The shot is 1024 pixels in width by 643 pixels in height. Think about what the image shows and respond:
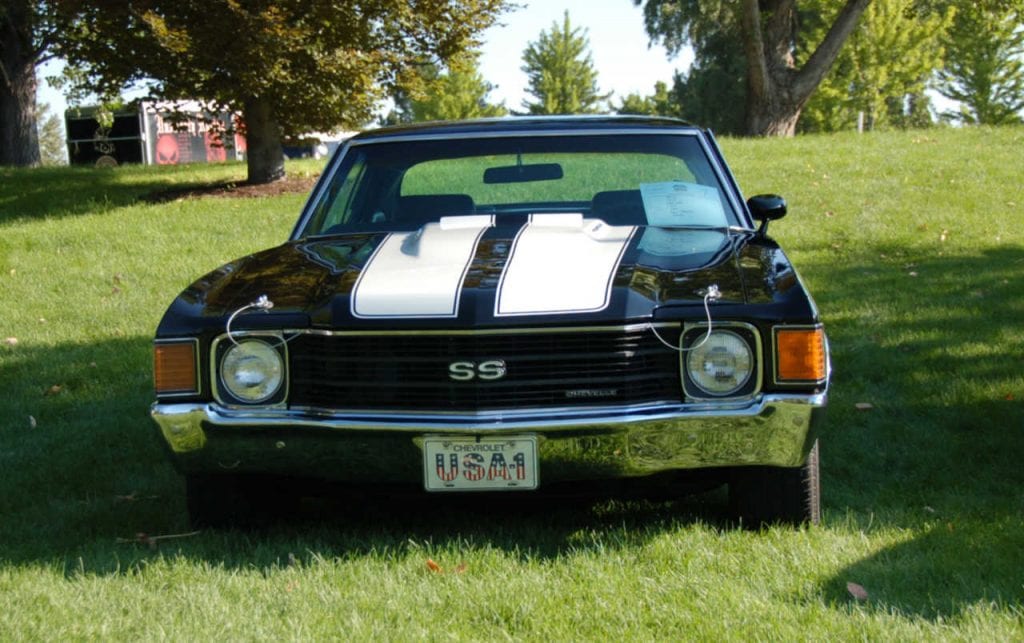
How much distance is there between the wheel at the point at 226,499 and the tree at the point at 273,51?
1055 cm

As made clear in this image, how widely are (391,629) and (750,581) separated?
3.52 ft

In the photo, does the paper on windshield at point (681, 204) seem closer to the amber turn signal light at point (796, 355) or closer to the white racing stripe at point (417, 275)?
the white racing stripe at point (417, 275)

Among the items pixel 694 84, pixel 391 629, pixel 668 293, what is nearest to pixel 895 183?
pixel 668 293

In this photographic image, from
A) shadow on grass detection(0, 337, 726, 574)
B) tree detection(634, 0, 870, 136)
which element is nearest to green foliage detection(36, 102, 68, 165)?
tree detection(634, 0, 870, 136)

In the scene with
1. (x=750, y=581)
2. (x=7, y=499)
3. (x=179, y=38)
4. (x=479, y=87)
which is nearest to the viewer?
(x=750, y=581)

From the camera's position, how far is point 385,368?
3.75 meters

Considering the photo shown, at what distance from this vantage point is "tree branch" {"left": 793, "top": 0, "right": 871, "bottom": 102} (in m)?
21.3

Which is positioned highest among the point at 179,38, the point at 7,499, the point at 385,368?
the point at 179,38

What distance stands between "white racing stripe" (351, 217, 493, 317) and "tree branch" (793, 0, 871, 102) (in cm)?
1830

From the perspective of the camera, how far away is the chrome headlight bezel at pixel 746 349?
3686 mm

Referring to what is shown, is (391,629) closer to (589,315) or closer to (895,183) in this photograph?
(589,315)

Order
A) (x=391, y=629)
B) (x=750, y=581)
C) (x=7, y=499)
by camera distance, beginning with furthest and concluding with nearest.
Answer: (x=7, y=499)
(x=750, y=581)
(x=391, y=629)

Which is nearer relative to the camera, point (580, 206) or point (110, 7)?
point (580, 206)

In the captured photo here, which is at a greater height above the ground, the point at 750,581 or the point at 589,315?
the point at 589,315
